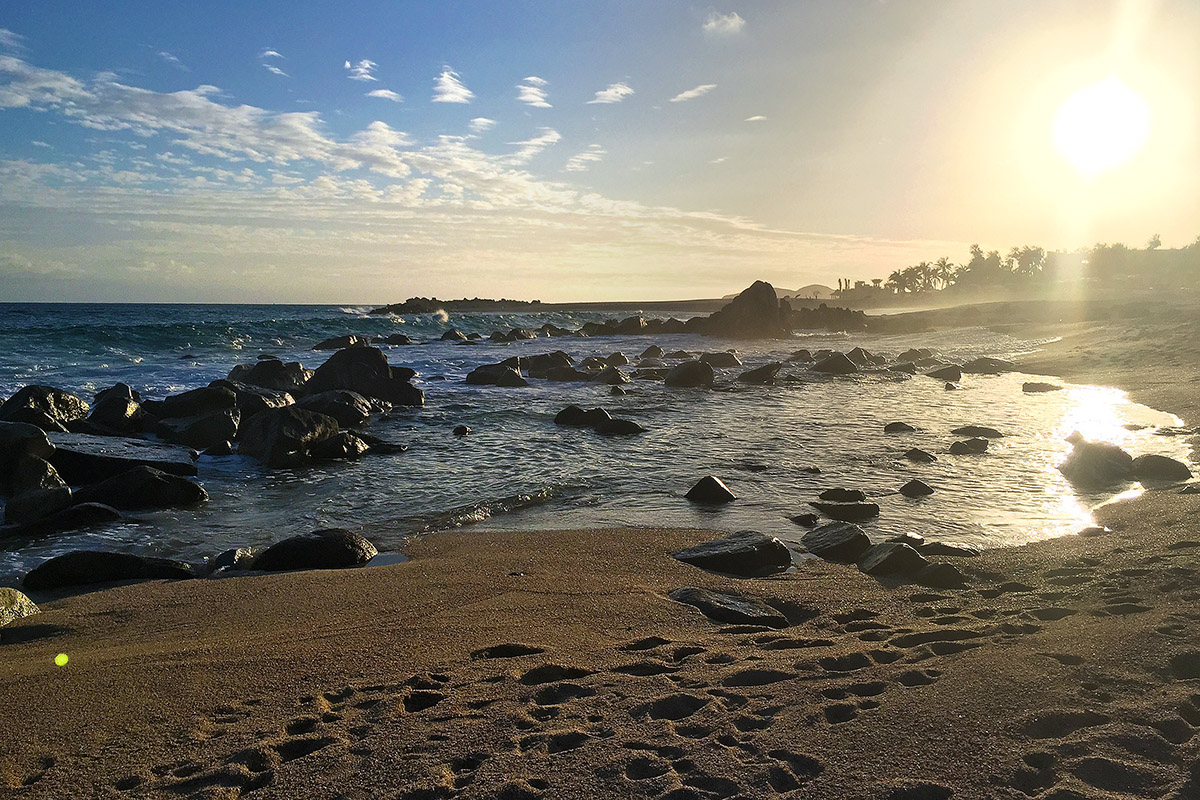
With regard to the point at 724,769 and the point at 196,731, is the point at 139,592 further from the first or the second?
the point at 724,769

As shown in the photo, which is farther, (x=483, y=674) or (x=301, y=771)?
(x=483, y=674)

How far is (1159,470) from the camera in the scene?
25.4 ft

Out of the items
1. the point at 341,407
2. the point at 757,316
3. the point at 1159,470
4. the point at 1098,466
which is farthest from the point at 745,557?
the point at 757,316

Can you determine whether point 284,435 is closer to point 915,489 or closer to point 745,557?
point 745,557

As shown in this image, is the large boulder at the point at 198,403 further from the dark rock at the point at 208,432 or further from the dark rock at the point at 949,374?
the dark rock at the point at 949,374

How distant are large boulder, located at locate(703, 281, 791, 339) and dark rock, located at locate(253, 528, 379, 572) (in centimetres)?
3830

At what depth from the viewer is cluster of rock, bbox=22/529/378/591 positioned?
17.4 feet

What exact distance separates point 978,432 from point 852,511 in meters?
5.24

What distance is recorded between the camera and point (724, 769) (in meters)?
2.60

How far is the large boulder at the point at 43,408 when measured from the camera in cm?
1113

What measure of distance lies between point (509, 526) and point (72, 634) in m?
3.45

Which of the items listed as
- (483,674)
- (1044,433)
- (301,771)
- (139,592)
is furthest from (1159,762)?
(1044,433)

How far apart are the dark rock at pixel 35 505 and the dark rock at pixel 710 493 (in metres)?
6.42

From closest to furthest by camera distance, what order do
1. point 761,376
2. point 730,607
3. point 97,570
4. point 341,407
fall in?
point 730,607
point 97,570
point 341,407
point 761,376
